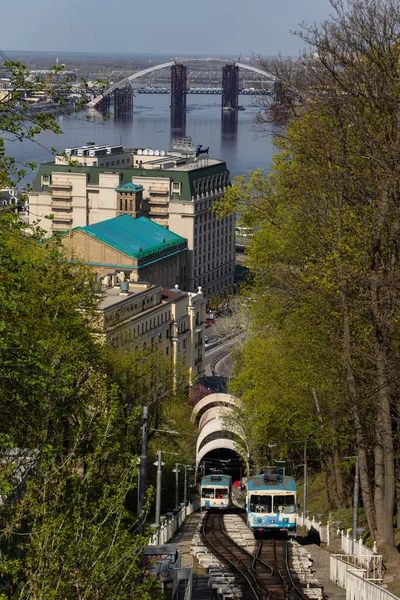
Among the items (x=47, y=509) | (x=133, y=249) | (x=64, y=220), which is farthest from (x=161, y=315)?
(x=47, y=509)

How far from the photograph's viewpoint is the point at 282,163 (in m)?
34.3

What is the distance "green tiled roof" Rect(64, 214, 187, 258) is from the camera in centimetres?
10900

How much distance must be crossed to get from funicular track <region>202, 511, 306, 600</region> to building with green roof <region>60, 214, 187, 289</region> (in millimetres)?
61862

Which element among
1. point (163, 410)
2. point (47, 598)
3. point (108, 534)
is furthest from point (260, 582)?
point (163, 410)

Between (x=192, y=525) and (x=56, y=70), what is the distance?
88.0ft

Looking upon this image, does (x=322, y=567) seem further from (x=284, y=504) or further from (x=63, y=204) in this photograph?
(x=63, y=204)

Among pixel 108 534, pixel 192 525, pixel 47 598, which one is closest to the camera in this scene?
pixel 47 598

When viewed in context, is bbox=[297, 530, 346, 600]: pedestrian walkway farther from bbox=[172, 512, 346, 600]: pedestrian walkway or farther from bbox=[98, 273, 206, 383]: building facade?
bbox=[98, 273, 206, 383]: building facade

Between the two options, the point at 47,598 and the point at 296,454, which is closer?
the point at 47,598

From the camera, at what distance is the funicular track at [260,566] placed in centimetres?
2486

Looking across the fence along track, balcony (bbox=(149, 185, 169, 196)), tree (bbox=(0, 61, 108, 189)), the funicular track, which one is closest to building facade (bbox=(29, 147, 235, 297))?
balcony (bbox=(149, 185, 169, 196))

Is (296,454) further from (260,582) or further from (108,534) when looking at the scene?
(108,534)

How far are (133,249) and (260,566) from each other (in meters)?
83.2

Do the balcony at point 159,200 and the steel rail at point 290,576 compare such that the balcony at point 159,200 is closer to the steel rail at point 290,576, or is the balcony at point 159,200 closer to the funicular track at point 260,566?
the funicular track at point 260,566
